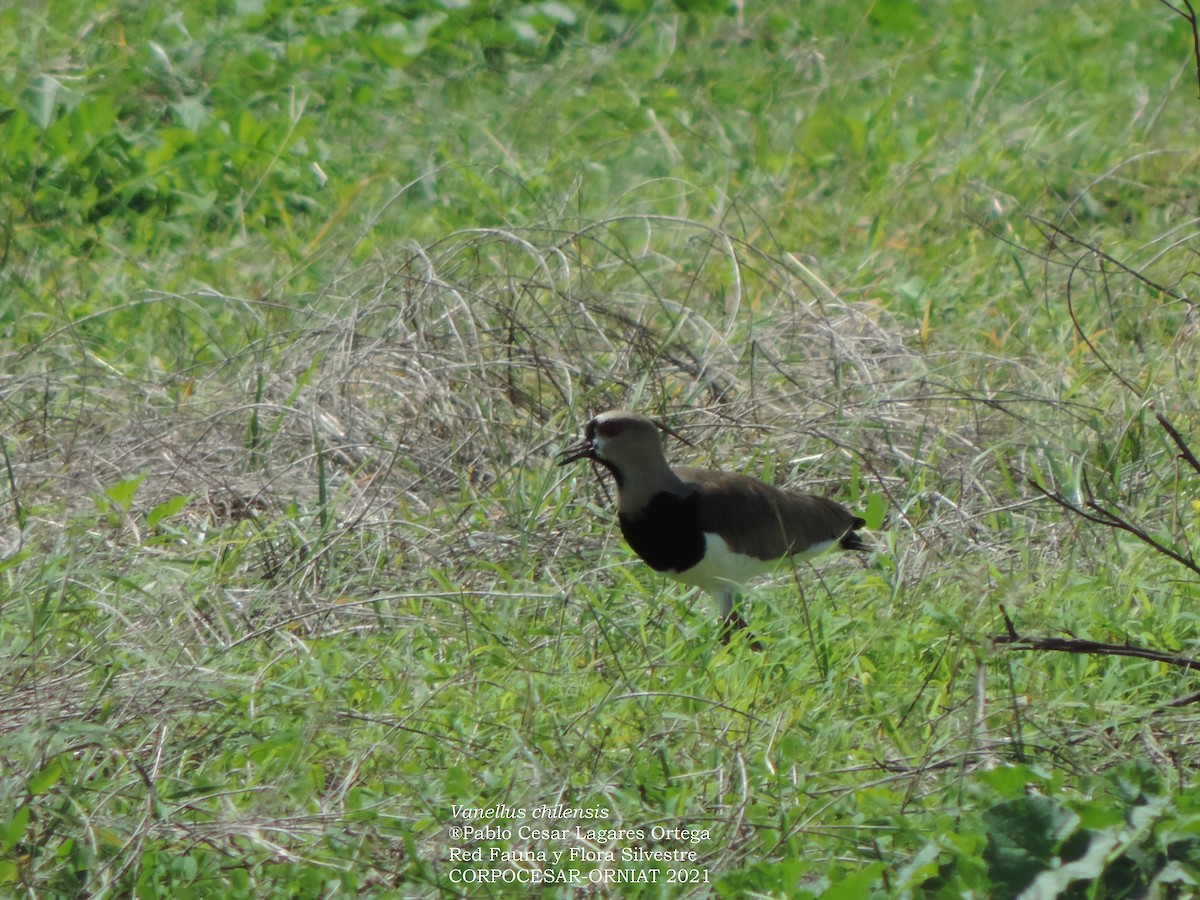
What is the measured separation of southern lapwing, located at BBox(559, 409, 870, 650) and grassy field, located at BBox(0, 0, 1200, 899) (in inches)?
5.4

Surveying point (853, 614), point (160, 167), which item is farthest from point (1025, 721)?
point (160, 167)

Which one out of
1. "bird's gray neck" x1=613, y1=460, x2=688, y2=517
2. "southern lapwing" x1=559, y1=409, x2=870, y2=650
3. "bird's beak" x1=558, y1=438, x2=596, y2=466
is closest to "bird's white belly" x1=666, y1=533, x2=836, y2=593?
"southern lapwing" x1=559, y1=409, x2=870, y2=650

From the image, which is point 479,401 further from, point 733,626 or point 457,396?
point 733,626

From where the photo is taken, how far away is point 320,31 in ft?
31.3

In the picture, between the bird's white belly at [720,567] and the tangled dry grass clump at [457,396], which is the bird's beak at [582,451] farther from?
the bird's white belly at [720,567]

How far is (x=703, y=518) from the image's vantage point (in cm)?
464

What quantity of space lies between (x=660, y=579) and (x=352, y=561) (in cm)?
91

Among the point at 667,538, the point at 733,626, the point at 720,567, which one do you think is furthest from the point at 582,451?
the point at 733,626

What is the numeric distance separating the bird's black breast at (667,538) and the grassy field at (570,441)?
182 millimetres

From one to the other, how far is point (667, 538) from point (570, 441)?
0.84 metres

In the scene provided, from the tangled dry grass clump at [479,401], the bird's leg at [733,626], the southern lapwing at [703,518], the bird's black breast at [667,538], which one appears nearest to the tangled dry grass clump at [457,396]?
the tangled dry grass clump at [479,401]

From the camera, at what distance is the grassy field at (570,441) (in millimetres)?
3244

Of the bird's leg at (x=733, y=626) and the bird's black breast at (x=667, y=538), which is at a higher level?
the bird's black breast at (x=667, y=538)

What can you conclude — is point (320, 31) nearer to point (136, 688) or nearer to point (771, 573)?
point (771, 573)
